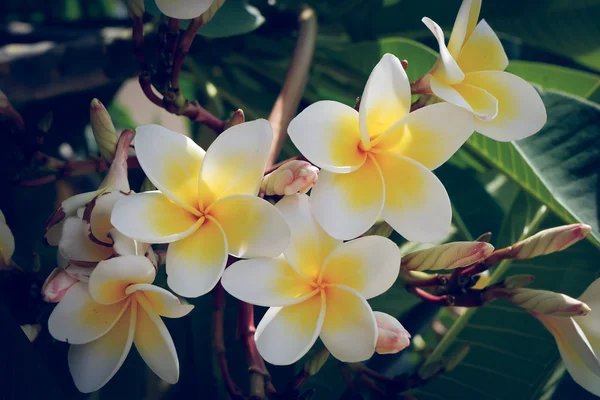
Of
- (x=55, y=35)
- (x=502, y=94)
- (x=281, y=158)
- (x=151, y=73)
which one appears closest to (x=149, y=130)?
(x=151, y=73)

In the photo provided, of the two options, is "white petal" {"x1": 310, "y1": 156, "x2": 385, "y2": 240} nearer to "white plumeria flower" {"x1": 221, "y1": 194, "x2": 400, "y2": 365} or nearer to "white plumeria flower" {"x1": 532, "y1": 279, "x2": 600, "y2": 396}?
"white plumeria flower" {"x1": 221, "y1": 194, "x2": 400, "y2": 365}

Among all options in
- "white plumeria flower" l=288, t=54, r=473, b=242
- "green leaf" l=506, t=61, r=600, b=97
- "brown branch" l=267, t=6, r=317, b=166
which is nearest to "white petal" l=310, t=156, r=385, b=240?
"white plumeria flower" l=288, t=54, r=473, b=242

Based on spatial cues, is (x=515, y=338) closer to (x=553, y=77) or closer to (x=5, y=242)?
(x=553, y=77)

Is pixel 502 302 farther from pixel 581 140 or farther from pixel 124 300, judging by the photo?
pixel 124 300

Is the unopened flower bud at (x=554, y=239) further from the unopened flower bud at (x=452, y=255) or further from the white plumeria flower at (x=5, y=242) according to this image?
the white plumeria flower at (x=5, y=242)

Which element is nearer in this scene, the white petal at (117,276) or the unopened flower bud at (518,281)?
the white petal at (117,276)

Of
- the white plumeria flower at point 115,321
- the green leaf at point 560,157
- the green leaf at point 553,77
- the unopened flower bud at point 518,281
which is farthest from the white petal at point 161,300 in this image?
the green leaf at point 553,77
